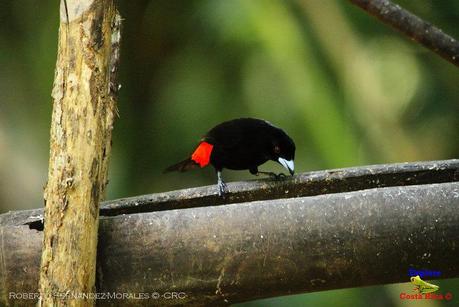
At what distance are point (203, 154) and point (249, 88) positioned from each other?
246 cm

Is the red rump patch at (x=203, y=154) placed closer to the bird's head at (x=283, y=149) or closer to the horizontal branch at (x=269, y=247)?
the bird's head at (x=283, y=149)

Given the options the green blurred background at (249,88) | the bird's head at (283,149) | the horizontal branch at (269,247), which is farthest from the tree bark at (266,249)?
the green blurred background at (249,88)

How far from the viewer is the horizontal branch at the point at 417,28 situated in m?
3.45

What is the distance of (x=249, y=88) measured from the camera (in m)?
7.01

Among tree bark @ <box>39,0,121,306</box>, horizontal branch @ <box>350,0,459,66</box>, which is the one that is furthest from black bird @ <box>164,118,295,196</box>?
tree bark @ <box>39,0,121,306</box>

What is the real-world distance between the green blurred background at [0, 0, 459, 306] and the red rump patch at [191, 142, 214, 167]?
1.42m

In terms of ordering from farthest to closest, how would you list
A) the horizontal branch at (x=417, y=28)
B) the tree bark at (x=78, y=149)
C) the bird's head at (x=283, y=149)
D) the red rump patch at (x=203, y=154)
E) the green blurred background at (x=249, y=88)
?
the green blurred background at (x=249, y=88) → the red rump patch at (x=203, y=154) → the bird's head at (x=283, y=149) → the horizontal branch at (x=417, y=28) → the tree bark at (x=78, y=149)

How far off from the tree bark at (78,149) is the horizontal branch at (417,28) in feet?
4.30

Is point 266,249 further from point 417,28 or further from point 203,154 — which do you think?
point 203,154

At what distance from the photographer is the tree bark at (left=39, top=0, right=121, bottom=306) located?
106 inches

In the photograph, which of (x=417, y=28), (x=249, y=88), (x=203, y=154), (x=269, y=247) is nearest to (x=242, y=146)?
(x=203, y=154)

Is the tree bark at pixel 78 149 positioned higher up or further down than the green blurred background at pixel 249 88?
further down

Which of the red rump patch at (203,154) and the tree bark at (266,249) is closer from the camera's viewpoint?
the tree bark at (266,249)

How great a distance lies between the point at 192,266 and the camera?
2820 millimetres
